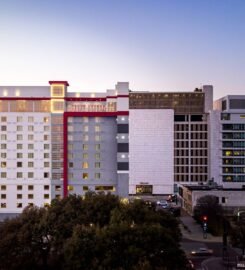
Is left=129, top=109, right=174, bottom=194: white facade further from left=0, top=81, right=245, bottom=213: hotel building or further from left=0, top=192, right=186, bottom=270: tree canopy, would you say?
left=0, top=192, right=186, bottom=270: tree canopy

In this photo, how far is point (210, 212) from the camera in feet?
197

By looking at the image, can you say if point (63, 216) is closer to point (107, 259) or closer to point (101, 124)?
point (107, 259)

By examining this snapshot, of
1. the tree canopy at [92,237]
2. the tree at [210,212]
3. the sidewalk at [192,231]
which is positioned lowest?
the sidewalk at [192,231]

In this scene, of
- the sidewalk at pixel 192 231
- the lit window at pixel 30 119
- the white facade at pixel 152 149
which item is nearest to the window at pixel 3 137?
the lit window at pixel 30 119

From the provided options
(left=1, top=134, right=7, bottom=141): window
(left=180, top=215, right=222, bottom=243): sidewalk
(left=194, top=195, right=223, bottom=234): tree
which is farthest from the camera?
(left=1, top=134, right=7, bottom=141): window

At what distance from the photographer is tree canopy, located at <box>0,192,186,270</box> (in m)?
27.7

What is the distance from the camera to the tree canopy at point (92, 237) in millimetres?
27719

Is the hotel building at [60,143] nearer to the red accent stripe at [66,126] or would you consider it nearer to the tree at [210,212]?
the red accent stripe at [66,126]

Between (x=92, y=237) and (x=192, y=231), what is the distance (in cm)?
3197

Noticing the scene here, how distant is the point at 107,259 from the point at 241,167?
62.4 metres

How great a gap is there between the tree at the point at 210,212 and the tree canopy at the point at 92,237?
19.1m

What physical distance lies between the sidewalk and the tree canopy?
16461 mm

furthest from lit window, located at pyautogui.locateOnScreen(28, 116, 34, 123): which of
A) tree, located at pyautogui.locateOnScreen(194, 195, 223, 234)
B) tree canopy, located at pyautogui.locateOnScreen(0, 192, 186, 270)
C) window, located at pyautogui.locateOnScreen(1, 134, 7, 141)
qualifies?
tree canopy, located at pyautogui.locateOnScreen(0, 192, 186, 270)

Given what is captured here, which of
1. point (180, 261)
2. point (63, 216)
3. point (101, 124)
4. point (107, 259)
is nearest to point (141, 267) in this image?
point (107, 259)
